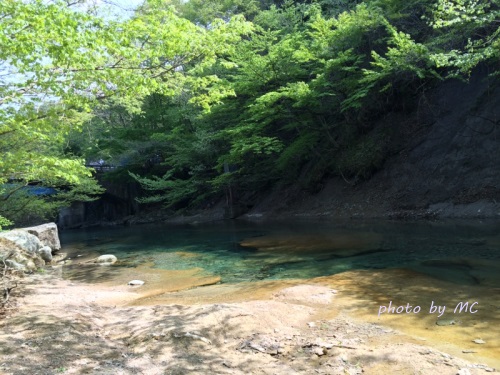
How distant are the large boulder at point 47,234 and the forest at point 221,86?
5.13 ft

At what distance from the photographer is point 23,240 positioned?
39.6ft

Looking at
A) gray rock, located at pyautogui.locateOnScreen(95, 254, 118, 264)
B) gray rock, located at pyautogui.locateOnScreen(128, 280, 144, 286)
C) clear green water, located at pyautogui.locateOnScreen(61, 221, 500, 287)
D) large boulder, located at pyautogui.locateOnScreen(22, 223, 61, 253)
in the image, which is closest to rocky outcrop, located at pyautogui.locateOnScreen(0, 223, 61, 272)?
large boulder, located at pyautogui.locateOnScreen(22, 223, 61, 253)

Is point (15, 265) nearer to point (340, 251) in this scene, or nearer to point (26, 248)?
point (26, 248)

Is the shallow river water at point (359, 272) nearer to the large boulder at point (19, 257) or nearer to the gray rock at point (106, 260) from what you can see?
the gray rock at point (106, 260)

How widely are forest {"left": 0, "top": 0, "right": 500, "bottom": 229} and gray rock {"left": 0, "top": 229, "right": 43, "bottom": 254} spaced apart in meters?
0.71

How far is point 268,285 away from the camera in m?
7.95

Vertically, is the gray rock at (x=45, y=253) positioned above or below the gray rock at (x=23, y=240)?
below

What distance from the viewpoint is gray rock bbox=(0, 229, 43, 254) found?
11.4 meters

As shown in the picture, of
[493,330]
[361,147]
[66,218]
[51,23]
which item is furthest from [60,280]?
[66,218]

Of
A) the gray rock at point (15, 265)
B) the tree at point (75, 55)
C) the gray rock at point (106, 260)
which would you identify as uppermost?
the tree at point (75, 55)

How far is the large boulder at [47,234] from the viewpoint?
47.5 feet

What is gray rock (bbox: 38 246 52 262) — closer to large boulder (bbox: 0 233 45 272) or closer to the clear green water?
large boulder (bbox: 0 233 45 272)

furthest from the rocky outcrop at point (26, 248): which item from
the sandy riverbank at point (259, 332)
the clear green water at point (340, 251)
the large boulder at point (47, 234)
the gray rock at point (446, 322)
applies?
the gray rock at point (446, 322)

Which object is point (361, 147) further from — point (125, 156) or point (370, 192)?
point (125, 156)
